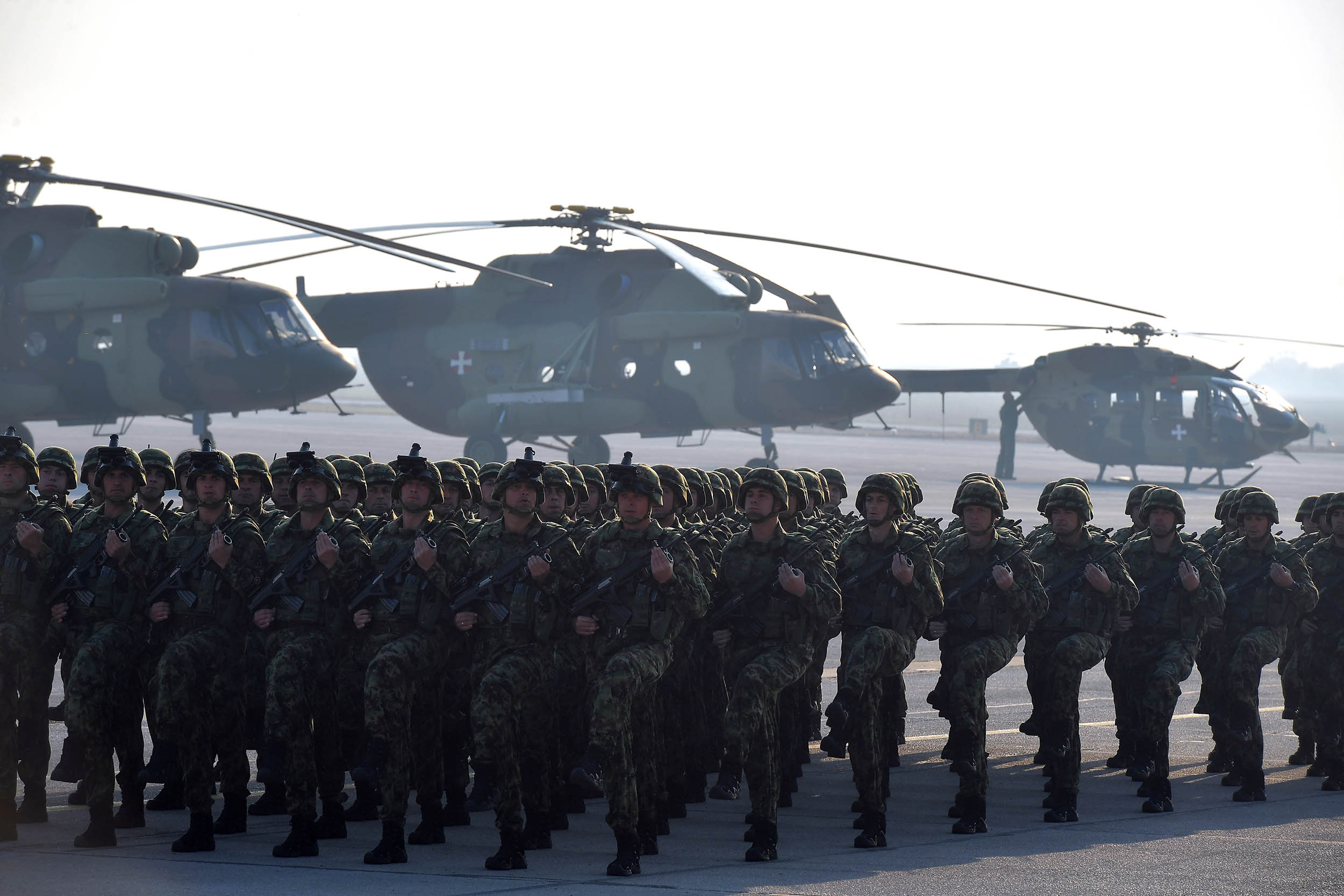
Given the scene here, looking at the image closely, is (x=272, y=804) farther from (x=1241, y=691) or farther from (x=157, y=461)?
(x=1241, y=691)

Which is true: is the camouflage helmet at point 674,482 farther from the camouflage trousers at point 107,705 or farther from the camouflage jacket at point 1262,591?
the camouflage jacket at point 1262,591

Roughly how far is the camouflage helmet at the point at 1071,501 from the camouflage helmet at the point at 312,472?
4414 mm

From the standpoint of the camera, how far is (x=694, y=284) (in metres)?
25.2

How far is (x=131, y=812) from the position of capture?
319 inches

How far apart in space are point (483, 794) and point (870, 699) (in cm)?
236

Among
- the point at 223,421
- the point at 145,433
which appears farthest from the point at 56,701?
the point at 223,421

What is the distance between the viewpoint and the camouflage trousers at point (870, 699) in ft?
26.1

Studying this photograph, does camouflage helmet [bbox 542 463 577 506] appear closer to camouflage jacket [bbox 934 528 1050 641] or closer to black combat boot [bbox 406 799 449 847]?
black combat boot [bbox 406 799 449 847]

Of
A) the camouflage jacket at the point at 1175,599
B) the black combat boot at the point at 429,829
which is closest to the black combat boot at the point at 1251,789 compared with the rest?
the camouflage jacket at the point at 1175,599

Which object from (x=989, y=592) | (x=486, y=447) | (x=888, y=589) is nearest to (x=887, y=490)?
(x=888, y=589)

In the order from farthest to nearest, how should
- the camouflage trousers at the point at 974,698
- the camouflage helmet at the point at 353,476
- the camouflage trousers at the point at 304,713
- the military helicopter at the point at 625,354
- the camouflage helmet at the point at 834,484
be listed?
the military helicopter at the point at 625,354 → the camouflage helmet at the point at 834,484 → the camouflage helmet at the point at 353,476 → the camouflage trousers at the point at 974,698 → the camouflage trousers at the point at 304,713

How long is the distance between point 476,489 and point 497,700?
313 centimetres

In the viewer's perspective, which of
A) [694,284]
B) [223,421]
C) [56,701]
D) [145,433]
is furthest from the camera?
[223,421]

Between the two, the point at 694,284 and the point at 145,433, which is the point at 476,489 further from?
the point at 145,433
